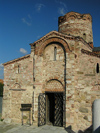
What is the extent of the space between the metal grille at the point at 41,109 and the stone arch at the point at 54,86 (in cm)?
61

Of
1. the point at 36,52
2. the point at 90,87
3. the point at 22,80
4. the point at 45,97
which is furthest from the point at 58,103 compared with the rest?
the point at 36,52

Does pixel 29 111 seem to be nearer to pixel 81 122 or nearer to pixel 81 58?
pixel 81 122

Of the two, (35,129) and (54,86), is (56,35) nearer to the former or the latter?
(54,86)

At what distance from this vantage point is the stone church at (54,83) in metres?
8.91

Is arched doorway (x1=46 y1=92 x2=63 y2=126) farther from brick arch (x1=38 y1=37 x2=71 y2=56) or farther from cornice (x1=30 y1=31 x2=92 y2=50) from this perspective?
cornice (x1=30 y1=31 x2=92 y2=50)

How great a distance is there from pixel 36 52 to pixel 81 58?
3.28 m

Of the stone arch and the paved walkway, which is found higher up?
the stone arch

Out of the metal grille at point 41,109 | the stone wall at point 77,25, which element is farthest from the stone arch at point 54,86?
the stone wall at point 77,25

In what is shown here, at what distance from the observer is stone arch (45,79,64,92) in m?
9.55

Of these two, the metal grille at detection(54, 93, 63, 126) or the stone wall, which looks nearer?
the metal grille at detection(54, 93, 63, 126)

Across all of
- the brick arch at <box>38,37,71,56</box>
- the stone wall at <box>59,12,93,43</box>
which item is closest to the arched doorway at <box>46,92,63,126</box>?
the brick arch at <box>38,37,71,56</box>

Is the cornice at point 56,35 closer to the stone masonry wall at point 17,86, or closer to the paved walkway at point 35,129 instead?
the stone masonry wall at point 17,86

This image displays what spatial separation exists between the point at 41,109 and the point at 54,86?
177 centimetres

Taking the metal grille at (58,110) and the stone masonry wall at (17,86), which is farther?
the stone masonry wall at (17,86)
